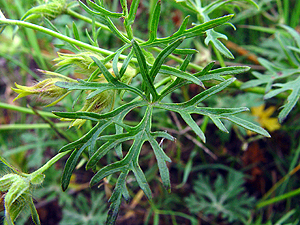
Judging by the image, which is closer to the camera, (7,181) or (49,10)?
(7,181)

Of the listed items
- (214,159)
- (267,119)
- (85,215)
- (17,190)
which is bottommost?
(85,215)

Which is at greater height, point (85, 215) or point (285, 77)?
point (285, 77)

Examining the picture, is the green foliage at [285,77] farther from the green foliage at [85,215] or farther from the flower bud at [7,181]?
the green foliage at [85,215]

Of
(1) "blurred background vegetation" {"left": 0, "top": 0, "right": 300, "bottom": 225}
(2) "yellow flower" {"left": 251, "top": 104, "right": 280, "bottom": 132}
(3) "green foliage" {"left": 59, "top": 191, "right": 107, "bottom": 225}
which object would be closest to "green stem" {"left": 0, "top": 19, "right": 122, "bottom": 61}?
(1) "blurred background vegetation" {"left": 0, "top": 0, "right": 300, "bottom": 225}

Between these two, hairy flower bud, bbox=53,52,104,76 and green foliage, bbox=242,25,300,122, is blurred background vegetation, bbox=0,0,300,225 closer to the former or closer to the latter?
green foliage, bbox=242,25,300,122

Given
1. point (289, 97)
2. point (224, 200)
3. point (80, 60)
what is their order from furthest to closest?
point (224, 200) → point (289, 97) → point (80, 60)

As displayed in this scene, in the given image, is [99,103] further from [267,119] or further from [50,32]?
[267,119]

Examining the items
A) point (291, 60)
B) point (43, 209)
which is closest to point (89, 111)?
point (291, 60)

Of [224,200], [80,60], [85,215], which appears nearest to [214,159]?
[224,200]
